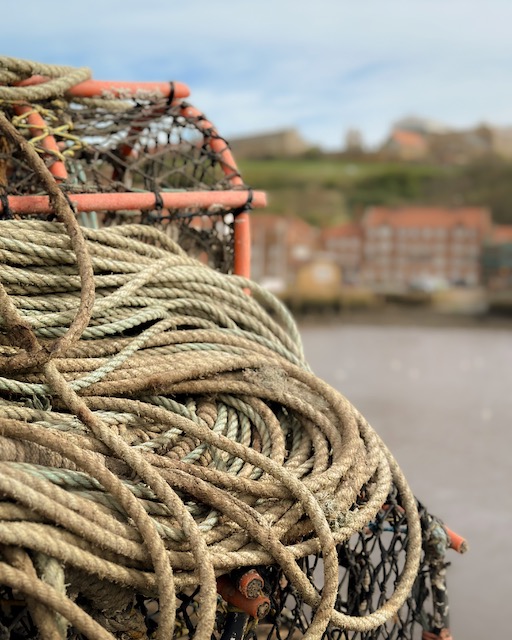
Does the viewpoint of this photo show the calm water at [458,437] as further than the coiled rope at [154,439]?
Yes

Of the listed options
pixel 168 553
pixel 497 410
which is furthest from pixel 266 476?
pixel 497 410

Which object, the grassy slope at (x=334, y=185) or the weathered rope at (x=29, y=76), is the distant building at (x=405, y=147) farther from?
the weathered rope at (x=29, y=76)

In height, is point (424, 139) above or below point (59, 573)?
above

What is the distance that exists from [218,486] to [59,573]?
319mm

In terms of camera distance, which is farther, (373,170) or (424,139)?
(424,139)

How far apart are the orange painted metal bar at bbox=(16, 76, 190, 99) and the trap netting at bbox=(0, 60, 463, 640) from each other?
0.02 metres

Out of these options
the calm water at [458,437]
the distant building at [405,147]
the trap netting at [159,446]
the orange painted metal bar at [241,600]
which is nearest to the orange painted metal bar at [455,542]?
the trap netting at [159,446]

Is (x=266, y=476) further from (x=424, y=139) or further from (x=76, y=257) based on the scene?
(x=424, y=139)

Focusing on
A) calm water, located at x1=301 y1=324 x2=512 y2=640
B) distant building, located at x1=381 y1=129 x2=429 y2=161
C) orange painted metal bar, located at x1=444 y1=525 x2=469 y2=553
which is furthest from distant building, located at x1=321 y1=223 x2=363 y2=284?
orange painted metal bar, located at x1=444 y1=525 x2=469 y2=553

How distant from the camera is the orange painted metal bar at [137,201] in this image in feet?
5.41

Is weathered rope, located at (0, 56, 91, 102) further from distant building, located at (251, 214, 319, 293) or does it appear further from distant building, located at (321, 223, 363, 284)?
distant building, located at (321, 223, 363, 284)

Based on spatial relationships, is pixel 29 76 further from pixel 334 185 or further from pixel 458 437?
pixel 334 185

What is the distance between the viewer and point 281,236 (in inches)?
1547

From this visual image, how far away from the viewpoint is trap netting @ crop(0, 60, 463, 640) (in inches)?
46.8
